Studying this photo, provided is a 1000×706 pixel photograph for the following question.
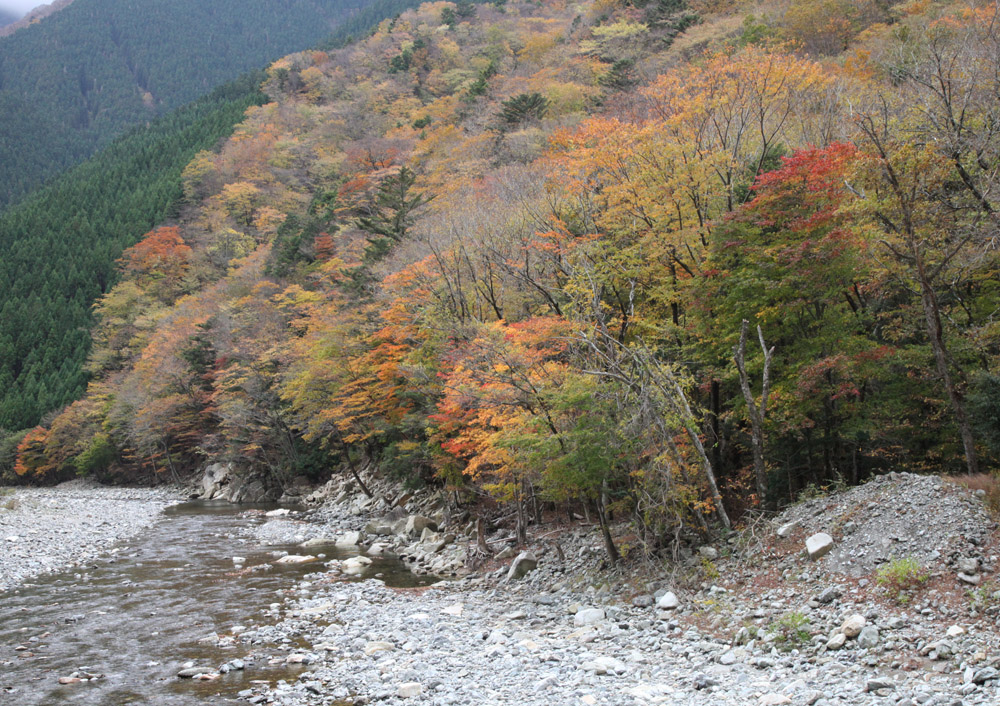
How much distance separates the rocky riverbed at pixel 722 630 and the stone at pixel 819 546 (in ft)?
0.31

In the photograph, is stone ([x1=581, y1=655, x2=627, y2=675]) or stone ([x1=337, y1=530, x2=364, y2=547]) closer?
stone ([x1=581, y1=655, x2=627, y2=675])

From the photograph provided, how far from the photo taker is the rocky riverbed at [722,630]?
8.09 meters

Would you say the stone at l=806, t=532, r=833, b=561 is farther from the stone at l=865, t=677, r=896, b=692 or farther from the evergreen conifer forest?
the stone at l=865, t=677, r=896, b=692

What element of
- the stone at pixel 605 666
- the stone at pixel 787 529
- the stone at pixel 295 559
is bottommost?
the stone at pixel 295 559

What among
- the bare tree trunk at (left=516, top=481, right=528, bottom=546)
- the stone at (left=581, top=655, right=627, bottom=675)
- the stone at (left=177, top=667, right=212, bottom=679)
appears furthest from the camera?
the bare tree trunk at (left=516, top=481, right=528, bottom=546)

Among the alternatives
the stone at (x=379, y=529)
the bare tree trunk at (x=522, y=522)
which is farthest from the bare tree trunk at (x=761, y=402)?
the stone at (x=379, y=529)

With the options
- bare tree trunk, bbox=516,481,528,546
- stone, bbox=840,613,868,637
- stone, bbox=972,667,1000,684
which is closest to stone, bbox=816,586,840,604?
stone, bbox=840,613,868,637

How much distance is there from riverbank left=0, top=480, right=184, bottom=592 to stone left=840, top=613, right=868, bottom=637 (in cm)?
2009

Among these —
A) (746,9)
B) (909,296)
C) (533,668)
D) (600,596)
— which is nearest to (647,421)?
(600,596)

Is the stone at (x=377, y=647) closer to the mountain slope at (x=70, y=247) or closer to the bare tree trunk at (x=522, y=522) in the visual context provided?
the bare tree trunk at (x=522, y=522)

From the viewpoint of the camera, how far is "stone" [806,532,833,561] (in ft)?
36.4

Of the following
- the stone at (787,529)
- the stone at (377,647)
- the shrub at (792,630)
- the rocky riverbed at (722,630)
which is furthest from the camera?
the stone at (787,529)

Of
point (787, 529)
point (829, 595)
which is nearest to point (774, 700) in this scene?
point (829, 595)

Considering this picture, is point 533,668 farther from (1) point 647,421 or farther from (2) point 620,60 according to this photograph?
(2) point 620,60
